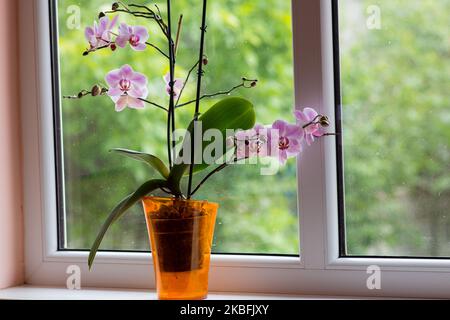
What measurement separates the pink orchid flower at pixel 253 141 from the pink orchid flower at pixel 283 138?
1 centimetres

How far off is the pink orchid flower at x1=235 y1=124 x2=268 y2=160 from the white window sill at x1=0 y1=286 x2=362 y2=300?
0.28 metres

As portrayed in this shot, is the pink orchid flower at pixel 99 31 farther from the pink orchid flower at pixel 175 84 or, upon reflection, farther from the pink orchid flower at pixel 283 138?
the pink orchid flower at pixel 283 138

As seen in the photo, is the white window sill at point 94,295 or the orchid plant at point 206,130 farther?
the white window sill at point 94,295

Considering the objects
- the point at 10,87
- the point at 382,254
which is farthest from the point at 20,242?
the point at 382,254

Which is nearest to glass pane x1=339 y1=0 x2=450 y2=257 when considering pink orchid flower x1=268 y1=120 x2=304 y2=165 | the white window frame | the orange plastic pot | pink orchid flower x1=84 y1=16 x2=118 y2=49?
the white window frame

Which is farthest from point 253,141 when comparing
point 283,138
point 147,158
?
point 147,158

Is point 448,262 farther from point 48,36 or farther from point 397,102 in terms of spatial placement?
point 48,36

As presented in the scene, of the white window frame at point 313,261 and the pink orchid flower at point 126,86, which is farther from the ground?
the pink orchid flower at point 126,86

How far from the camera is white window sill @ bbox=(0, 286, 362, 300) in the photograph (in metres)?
1.21

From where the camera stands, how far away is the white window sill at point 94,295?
47.7 inches

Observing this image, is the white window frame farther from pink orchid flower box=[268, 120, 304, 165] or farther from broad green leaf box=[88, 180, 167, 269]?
broad green leaf box=[88, 180, 167, 269]

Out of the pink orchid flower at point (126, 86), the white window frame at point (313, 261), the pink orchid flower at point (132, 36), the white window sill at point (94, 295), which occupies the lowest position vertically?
the white window sill at point (94, 295)

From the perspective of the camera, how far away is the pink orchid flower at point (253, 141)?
1089mm

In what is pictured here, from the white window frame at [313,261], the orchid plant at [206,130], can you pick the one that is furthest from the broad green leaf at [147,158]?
the white window frame at [313,261]
